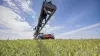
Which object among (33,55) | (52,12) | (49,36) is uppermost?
(52,12)

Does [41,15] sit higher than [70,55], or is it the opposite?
[41,15]

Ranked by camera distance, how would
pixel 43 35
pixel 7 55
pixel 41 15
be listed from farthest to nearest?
pixel 43 35 < pixel 41 15 < pixel 7 55

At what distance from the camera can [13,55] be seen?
138 inches

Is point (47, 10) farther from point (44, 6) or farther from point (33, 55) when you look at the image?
point (33, 55)

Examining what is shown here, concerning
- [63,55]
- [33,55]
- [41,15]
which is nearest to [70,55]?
[63,55]

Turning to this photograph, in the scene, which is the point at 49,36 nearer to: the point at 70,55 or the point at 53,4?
the point at 53,4

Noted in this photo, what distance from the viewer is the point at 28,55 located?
376 centimetres

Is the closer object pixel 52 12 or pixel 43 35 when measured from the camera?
pixel 52 12

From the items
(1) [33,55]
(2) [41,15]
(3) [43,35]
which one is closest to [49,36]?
(3) [43,35]

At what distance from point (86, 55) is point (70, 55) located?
55 cm

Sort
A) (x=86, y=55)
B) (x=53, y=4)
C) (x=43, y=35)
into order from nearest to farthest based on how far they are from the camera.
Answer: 1. (x=86, y=55)
2. (x=53, y=4)
3. (x=43, y=35)

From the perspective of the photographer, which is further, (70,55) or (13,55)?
(13,55)

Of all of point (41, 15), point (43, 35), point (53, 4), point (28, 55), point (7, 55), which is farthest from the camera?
point (43, 35)

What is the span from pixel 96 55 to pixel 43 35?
79.0 ft
